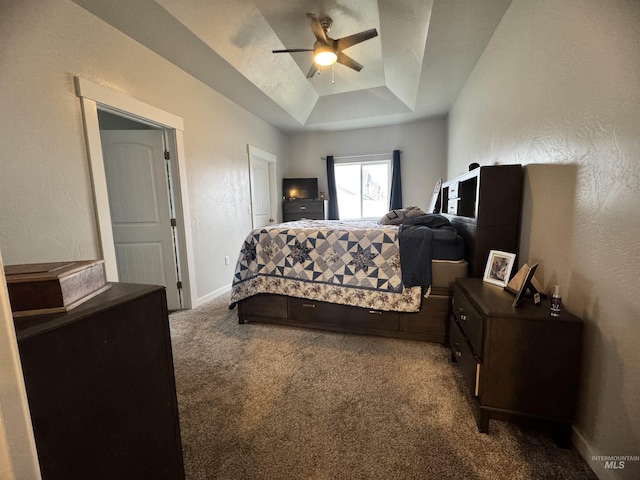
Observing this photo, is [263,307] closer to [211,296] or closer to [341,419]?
[211,296]

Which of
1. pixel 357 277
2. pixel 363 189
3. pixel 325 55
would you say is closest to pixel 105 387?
pixel 357 277

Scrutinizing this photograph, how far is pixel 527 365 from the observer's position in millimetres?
1211

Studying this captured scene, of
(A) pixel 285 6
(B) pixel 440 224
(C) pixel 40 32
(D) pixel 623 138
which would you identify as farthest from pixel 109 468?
(A) pixel 285 6

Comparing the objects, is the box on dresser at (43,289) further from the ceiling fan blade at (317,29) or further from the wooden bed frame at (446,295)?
the ceiling fan blade at (317,29)

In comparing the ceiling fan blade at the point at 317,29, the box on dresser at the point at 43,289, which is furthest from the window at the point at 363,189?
the box on dresser at the point at 43,289

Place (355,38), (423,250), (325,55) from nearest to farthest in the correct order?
(423,250), (355,38), (325,55)

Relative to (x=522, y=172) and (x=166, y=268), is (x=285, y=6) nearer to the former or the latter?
(x=522, y=172)

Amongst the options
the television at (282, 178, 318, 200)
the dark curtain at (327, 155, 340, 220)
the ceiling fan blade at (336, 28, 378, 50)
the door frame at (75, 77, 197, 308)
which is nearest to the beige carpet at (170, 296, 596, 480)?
the door frame at (75, 77, 197, 308)

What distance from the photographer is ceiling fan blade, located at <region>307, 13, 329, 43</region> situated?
2205 mm

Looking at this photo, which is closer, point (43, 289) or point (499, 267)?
point (43, 289)

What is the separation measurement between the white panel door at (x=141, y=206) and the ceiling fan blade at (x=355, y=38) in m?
2.01

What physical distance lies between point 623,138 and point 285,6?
2.70 meters

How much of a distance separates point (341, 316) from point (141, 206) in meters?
2.44

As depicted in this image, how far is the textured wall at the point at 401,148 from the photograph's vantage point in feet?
15.4
